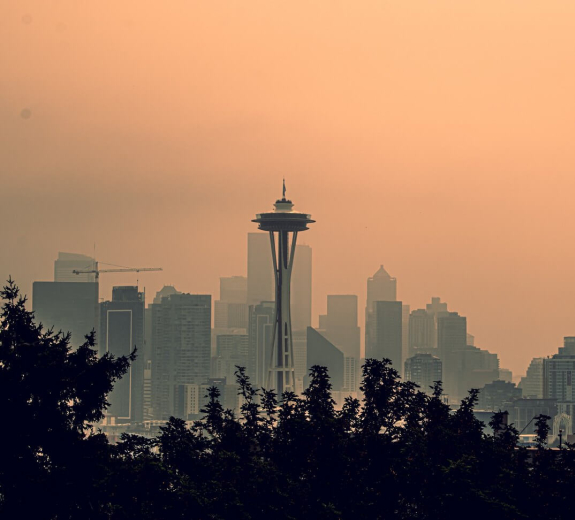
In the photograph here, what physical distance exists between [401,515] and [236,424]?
638 centimetres

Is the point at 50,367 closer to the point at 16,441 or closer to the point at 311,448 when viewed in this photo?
the point at 16,441

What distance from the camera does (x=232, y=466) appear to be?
102 ft

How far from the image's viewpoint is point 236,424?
34.5m

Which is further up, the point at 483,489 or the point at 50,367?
the point at 50,367

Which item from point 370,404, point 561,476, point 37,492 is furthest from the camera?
point 370,404

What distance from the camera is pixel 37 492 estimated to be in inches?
1112

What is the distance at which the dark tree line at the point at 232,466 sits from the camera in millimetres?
28609

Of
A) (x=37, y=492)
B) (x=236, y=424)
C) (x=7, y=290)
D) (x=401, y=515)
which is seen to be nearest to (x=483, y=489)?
(x=401, y=515)

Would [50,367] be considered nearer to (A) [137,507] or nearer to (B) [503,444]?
(A) [137,507]

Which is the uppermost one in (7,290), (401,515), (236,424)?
(7,290)

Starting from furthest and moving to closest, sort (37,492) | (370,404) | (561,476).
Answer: (370,404) < (561,476) < (37,492)

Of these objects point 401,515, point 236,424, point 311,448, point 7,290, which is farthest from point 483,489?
point 7,290

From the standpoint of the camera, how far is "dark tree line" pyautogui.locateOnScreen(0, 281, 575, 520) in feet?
93.9

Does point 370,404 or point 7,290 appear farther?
point 370,404
